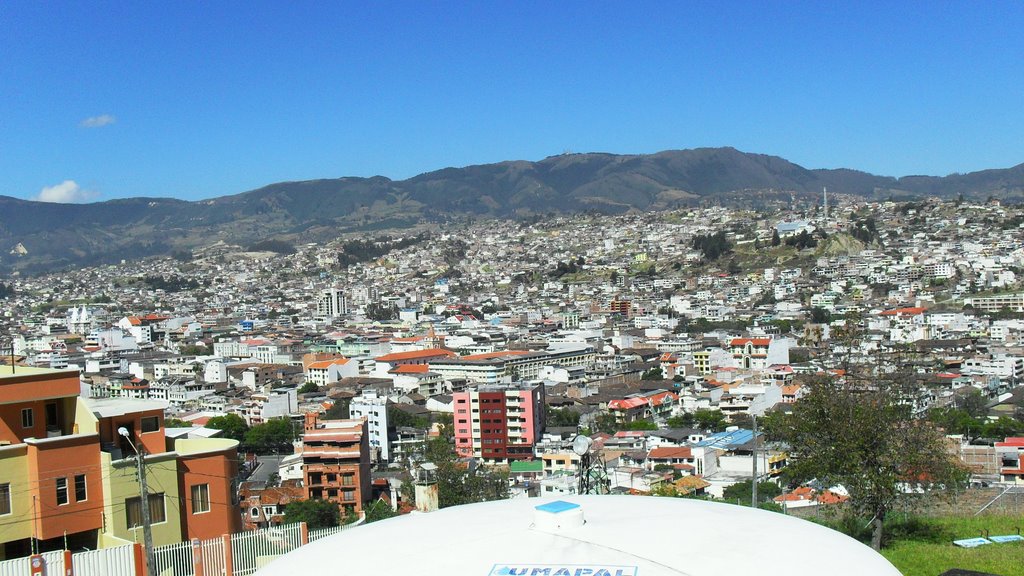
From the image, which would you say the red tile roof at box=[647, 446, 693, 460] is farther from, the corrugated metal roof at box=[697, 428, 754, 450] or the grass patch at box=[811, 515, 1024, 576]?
the grass patch at box=[811, 515, 1024, 576]

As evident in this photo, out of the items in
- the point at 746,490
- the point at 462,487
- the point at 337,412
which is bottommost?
the point at 337,412

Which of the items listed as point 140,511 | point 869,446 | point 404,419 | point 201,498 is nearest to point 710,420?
point 404,419

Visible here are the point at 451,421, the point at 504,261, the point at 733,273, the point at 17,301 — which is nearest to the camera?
the point at 451,421

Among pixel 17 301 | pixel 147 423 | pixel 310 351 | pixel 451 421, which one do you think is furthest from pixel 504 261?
pixel 147 423

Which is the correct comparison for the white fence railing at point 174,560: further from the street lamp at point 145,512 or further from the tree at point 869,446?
the tree at point 869,446

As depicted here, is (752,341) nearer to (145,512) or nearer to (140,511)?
(140,511)

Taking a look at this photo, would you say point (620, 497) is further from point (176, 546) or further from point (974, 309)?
point (974, 309)
